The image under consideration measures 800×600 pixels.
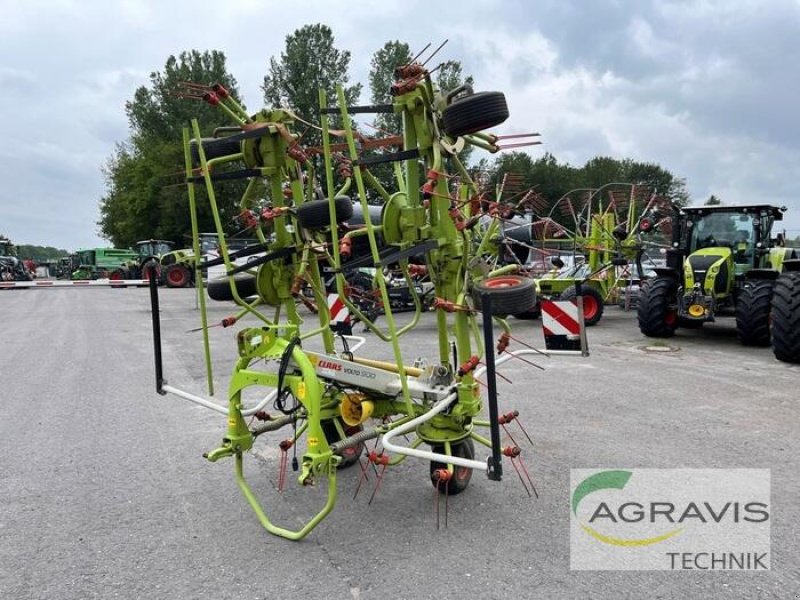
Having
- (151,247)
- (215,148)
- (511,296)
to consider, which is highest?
(151,247)

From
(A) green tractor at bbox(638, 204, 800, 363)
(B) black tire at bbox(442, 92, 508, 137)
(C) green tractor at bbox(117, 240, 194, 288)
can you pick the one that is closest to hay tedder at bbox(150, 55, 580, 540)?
(B) black tire at bbox(442, 92, 508, 137)

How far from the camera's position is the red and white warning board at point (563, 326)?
3.80 m

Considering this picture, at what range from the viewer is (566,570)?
2.96m

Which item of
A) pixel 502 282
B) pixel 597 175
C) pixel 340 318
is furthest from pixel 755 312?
pixel 597 175

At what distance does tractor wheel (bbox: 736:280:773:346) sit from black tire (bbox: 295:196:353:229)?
7800 mm

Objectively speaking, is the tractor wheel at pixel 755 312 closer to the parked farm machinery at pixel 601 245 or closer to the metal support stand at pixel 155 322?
the parked farm machinery at pixel 601 245

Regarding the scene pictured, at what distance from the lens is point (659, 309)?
10.2 m

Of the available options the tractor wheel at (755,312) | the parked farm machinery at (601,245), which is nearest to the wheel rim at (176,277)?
the parked farm machinery at (601,245)

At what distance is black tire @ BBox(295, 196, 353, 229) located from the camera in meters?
3.55

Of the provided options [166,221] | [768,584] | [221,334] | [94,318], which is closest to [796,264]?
[768,584]

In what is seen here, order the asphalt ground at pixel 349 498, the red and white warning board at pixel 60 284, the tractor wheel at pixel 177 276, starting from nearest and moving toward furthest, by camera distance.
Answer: the asphalt ground at pixel 349 498 < the red and white warning board at pixel 60 284 < the tractor wheel at pixel 177 276

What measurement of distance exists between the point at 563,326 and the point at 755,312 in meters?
6.72

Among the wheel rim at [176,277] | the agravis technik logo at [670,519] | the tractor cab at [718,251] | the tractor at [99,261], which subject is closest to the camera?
the agravis technik logo at [670,519]

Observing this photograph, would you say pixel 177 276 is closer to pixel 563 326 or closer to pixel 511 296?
pixel 563 326
